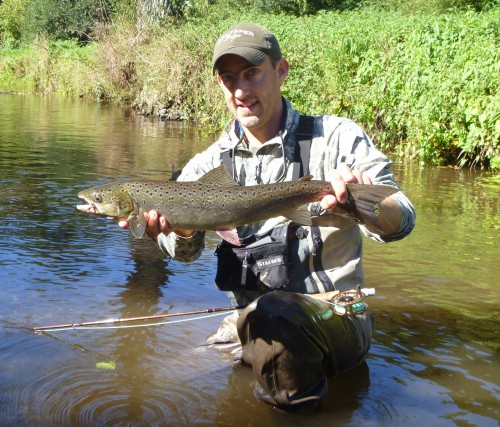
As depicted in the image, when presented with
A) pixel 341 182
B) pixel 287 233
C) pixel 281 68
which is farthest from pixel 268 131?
pixel 341 182

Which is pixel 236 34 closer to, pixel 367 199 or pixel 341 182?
pixel 341 182

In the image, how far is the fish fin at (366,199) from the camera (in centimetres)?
357

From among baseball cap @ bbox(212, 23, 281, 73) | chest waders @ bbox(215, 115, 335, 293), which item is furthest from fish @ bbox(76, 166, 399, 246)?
baseball cap @ bbox(212, 23, 281, 73)

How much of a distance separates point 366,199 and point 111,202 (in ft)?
4.74

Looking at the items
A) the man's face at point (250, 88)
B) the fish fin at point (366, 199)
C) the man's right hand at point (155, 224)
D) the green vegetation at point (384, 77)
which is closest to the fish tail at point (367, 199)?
the fish fin at point (366, 199)

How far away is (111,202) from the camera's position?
403cm

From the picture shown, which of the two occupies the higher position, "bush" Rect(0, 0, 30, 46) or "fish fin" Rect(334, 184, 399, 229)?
"bush" Rect(0, 0, 30, 46)

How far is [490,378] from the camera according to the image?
13.9 ft

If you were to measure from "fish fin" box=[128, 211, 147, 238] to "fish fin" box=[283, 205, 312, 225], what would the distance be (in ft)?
2.57

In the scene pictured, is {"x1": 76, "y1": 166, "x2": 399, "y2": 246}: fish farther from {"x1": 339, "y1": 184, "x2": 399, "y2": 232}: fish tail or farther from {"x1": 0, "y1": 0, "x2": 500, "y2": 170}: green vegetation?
{"x1": 0, "y1": 0, "x2": 500, "y2": 170}: green vegetation

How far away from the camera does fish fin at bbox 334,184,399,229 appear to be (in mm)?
3574

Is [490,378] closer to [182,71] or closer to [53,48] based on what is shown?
[182,71]

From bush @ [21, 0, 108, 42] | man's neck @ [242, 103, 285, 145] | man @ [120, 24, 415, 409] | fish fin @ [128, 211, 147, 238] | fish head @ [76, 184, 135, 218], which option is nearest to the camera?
man @ [120, 24, 415, 409]

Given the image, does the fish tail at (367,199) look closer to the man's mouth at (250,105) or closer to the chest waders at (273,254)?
the chest waders at (273,254)
